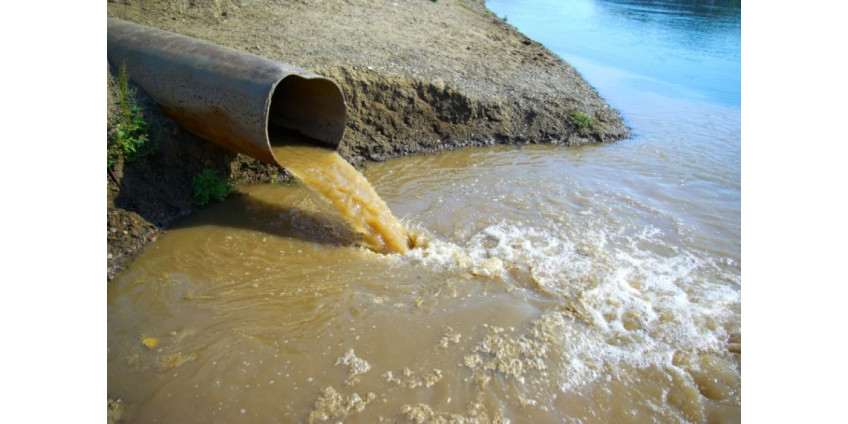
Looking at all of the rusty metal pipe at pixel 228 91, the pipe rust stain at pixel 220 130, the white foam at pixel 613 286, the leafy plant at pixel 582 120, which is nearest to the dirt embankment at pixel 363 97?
the leafy plant at pixel 582 120

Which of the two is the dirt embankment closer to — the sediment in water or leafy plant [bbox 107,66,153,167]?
leafy plant [bbox 107,66,153,167]

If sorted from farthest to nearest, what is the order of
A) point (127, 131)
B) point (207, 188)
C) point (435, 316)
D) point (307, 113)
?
point (307, 113) < point (207, 188) < point (127, 131) < point (435, 316)

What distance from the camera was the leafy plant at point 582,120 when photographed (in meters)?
9.34

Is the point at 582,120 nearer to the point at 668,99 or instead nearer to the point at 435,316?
the point at 668,99

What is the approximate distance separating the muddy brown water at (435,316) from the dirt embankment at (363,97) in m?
0.53

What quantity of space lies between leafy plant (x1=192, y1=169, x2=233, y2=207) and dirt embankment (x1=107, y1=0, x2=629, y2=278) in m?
0.09

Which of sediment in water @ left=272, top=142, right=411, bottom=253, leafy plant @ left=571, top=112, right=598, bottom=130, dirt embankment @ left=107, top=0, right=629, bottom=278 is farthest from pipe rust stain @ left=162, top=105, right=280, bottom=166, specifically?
leafy plant @ left=571, top=112, right=598, bottom=130

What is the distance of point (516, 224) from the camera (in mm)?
6262

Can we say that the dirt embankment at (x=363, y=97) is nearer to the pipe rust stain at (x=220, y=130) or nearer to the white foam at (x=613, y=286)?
the pipe rust stain at (x=220, y=130)

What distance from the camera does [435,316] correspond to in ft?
15.0

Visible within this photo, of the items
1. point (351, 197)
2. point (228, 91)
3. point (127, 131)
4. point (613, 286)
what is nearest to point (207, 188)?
point (127, 131)

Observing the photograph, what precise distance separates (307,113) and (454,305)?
3.16 meters

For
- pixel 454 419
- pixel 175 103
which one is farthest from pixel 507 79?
pixel 454 419

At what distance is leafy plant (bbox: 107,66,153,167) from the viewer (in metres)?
5.52
